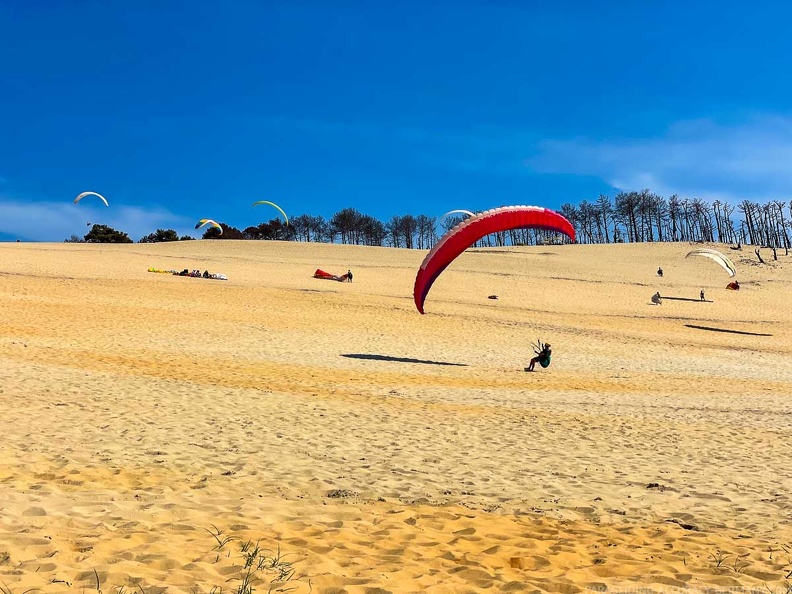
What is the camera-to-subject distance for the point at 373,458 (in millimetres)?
8500

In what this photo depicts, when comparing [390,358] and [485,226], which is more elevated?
[485,226]

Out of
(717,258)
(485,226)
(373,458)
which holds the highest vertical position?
(485,226)

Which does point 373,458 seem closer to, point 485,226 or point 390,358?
point 485,226

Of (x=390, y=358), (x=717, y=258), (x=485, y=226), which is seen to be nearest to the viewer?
(x=485, y=226)

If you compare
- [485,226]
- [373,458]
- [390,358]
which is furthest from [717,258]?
[373,458]

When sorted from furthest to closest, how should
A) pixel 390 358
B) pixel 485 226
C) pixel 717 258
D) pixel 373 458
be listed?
pixel 717 258 < pixel 390 358 < pixel 485 226 < pixel 373 458

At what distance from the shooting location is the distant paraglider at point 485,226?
1731 cm

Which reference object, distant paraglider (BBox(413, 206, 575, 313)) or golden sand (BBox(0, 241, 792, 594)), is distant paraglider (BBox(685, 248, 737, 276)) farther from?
distant paraglider (BBox(413, 206, 575, 313))

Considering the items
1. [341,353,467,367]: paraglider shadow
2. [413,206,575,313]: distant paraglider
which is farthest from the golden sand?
[413,206,575,313]: distant paraglider

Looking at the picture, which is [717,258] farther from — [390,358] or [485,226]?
[390,358]

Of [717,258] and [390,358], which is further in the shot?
[717,258]

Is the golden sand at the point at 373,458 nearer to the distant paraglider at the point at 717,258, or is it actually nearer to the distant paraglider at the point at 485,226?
the distant paraglider at the point at 485,226

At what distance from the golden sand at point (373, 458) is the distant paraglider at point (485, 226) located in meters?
3.32

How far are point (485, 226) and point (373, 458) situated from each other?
10.2m
